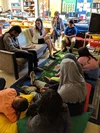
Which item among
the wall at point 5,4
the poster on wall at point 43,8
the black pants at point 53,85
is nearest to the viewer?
the black pants at point 53,85

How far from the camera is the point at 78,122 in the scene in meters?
1.65

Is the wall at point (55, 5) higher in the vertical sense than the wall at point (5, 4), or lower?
lower

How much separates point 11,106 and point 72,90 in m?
0.73

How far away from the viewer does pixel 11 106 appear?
1.60 m

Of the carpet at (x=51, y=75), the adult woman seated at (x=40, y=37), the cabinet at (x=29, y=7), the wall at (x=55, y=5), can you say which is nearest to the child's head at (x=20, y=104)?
the carpet at (x=51, y=75)

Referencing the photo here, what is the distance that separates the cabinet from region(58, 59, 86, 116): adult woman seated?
A: 6.47 metres

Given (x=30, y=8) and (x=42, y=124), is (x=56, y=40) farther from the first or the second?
(x=42, y=124)

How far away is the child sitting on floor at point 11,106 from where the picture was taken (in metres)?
1.54

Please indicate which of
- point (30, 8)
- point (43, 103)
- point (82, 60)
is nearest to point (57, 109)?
point (43, 103)

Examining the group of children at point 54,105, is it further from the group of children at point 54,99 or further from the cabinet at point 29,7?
the cabinet at point 29,7

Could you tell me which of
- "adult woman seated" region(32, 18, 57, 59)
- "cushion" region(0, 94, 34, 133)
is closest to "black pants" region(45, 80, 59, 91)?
"cushion" region(0, 94, 34, 133)

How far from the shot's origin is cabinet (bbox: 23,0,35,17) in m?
7.50

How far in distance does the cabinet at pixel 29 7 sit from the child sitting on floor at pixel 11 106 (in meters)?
6.61

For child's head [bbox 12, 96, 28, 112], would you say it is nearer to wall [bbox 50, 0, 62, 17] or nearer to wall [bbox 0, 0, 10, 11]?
wall [bbox 50, 0, 62, 17]
